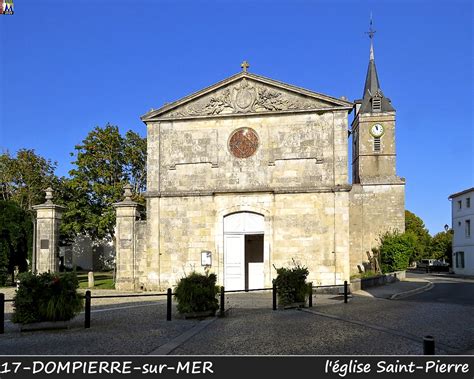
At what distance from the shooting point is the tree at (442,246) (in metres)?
55.8

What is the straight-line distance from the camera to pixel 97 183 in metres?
32.2

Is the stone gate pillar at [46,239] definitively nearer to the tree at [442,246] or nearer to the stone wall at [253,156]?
the stone wall at [253,156]

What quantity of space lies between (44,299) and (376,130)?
35415 millimetres

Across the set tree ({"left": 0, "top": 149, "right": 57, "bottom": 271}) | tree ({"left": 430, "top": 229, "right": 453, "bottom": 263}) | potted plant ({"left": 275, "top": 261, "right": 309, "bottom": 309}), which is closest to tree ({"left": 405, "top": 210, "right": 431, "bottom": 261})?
tree ({"left": 430, "top": 229, "right": 453, "bottom": 263})

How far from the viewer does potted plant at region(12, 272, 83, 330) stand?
30.5 feet

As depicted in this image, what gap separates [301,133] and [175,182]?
5.76 metres

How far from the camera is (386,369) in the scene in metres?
5.75

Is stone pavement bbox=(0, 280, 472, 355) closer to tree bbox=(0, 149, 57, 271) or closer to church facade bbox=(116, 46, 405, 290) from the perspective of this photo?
church facade bbox=(116, 46, 405, 290)

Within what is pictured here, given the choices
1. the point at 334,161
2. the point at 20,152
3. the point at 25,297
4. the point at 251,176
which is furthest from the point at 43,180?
the point at 25,297

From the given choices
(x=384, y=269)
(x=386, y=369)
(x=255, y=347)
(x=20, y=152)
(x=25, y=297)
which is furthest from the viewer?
(x=20, y=152)

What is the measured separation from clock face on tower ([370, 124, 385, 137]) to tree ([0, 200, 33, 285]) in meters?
28.1

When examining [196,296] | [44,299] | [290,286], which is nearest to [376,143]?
[290,286]

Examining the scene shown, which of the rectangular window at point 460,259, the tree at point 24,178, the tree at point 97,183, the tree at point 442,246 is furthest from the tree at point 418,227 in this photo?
the tree at point 24,178

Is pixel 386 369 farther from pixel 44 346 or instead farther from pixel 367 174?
pixel 367 174
